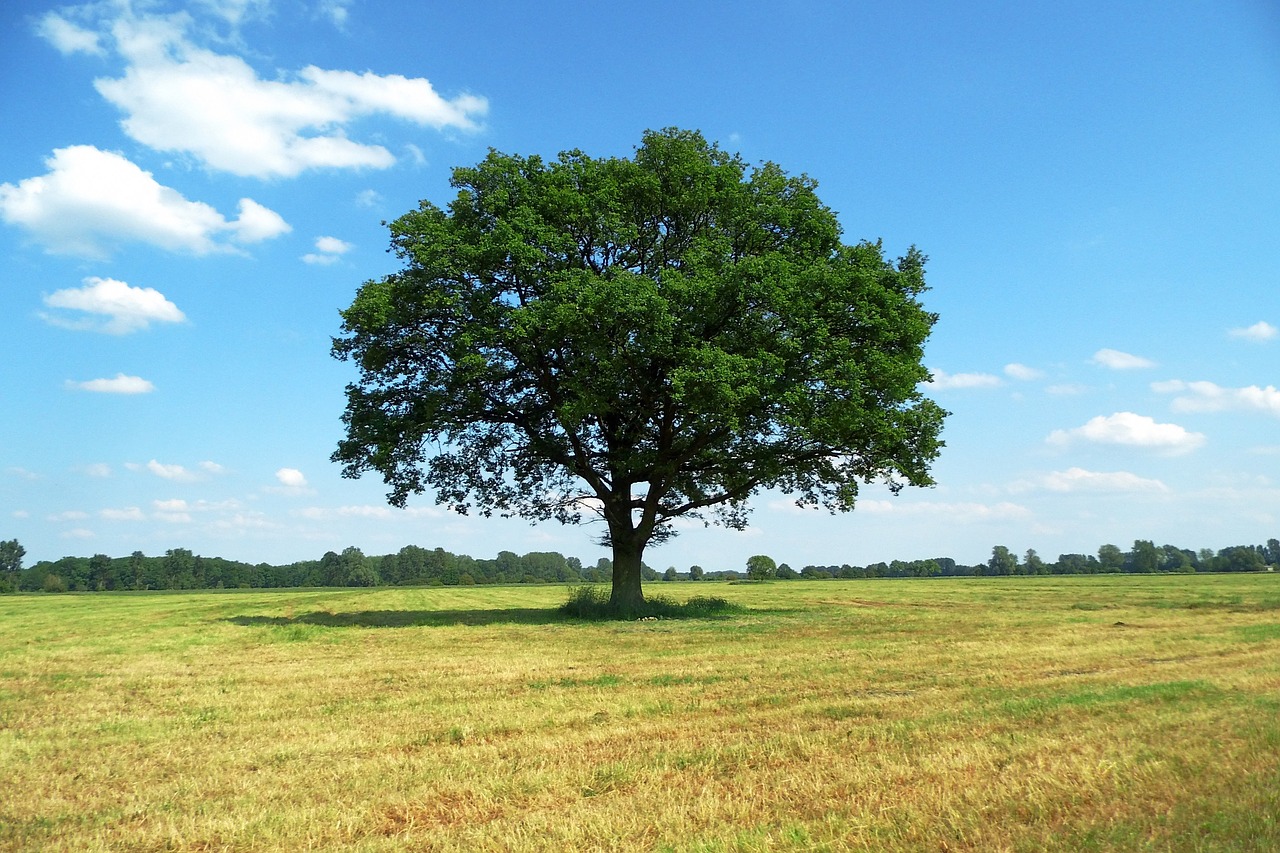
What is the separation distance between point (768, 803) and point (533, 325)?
19.5 meters

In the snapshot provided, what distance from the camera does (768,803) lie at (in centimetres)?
591

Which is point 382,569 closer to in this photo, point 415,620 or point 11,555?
point 11,555

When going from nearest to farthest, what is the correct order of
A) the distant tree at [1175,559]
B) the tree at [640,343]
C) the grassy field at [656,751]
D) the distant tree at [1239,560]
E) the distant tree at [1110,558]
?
the grassy field at [656,751] < the tree at [640,343] < the distant tree at [1239,560] < the distant tree at [1175,559] < the distant tree at [1110,558]

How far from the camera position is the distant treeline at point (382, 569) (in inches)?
5866

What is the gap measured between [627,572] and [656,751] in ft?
72.3

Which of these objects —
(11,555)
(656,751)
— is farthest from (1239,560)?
(11,555)

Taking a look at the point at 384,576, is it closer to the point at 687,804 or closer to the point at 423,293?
the point at 423,293

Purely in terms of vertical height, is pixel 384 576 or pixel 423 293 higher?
pixel 423 293

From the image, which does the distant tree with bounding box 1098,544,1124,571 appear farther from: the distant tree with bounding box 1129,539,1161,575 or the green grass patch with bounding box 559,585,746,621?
the green grass patch with bounding box 559,585,746,621

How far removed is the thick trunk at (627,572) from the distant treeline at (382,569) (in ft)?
370

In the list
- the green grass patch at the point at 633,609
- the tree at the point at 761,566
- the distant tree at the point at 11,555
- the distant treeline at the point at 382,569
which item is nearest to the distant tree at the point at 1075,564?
the distant treeline at the point at 382,569

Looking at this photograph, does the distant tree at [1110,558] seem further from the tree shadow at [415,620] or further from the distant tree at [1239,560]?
the tree shadow at [415,620]

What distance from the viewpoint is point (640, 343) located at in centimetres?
2427

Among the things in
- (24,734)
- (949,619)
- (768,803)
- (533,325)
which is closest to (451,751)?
(768,803)
